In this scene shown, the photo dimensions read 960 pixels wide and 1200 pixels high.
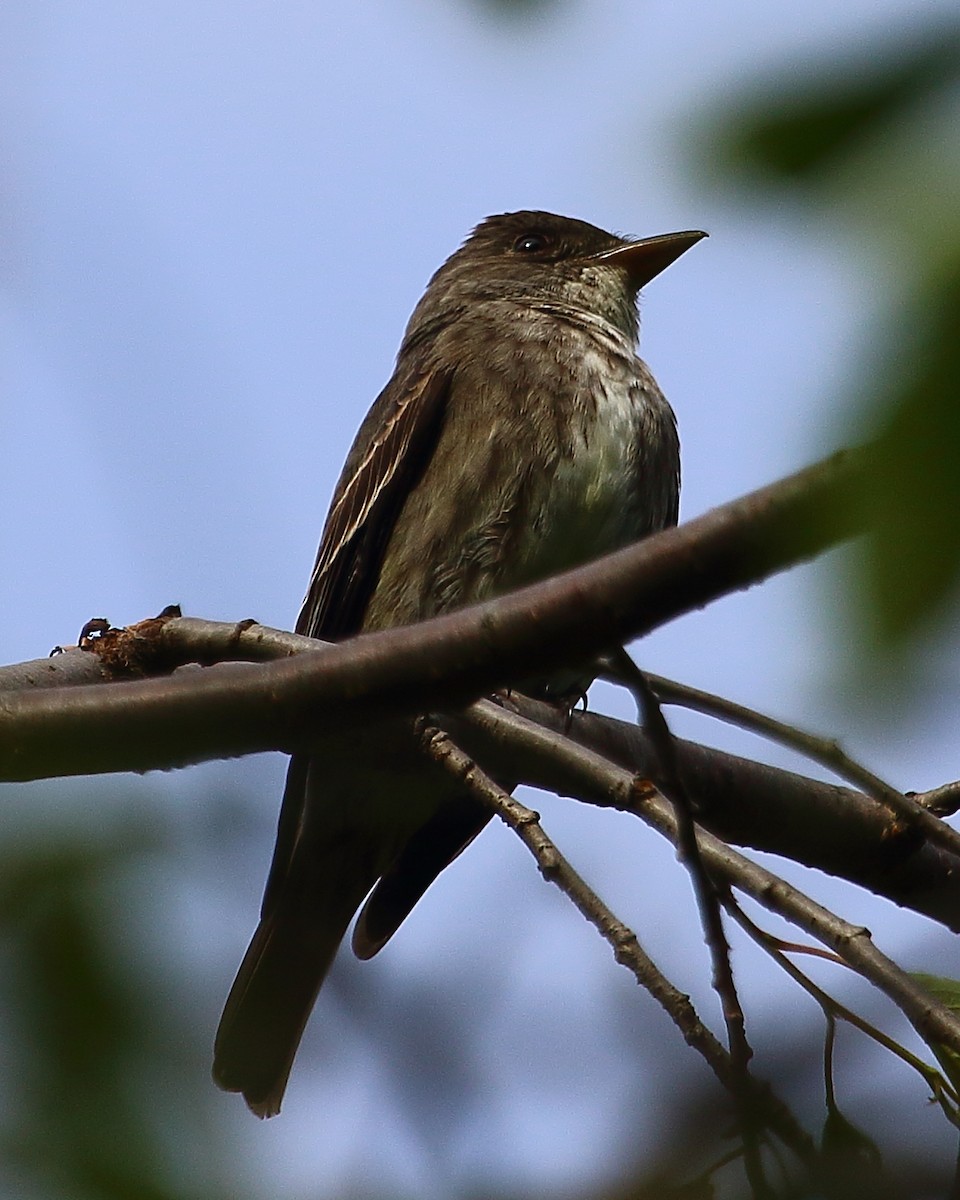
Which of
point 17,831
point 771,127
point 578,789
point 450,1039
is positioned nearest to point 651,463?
point 578,789

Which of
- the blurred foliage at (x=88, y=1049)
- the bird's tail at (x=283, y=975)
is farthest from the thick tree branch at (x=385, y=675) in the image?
the bird's tail at (x=283, y=975)

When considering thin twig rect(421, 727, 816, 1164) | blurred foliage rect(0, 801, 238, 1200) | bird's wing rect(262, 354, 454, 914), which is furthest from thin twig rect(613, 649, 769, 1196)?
bird's wing rect(262, 354, 454, 914)

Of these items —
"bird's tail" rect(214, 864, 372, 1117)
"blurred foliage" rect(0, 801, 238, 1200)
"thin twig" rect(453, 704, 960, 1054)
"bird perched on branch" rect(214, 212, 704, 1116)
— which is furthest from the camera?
"bird perched on branch" rect(214, 212, 704, 1116)

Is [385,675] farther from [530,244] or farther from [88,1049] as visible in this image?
[530,244]

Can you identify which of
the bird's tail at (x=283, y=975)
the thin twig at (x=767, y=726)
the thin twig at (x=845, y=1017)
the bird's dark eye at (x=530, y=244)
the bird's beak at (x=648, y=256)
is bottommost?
the thin twig at (x=845, y=1017)

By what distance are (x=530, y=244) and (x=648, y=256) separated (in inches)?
30.0

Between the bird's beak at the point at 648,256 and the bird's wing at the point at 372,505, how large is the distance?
1436mm

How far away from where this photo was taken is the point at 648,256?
790 centimetres

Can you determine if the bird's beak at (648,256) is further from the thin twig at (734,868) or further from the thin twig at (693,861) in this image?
the thin twig at (693,861)

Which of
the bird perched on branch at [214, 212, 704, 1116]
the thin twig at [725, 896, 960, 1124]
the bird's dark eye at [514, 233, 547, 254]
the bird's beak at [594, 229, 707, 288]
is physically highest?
the bird's dark eye at [514, 233, 547, 254]

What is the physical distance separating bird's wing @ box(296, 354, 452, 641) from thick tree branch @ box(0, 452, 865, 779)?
3729 millimetres

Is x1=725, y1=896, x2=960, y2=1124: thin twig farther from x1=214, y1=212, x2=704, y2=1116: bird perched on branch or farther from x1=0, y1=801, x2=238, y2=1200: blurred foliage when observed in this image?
x1=214, y1=212, x2=704, y2=1116: bird perched on branch

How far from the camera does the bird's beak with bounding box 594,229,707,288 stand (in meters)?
7.89

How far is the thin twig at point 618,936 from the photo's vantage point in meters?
1.86
